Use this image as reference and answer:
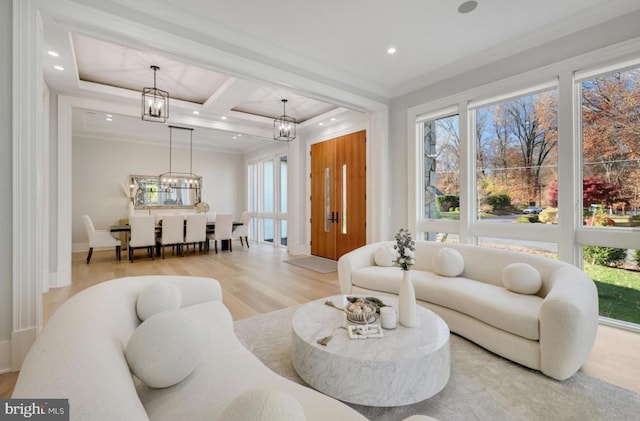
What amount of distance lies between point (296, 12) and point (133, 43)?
162 centimetres

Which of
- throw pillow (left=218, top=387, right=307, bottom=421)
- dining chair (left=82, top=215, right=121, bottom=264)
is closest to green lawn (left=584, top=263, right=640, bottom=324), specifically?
throw pillow (left=218, top=387, right=307, bottom=421)

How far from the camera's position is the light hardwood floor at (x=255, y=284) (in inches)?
83.7

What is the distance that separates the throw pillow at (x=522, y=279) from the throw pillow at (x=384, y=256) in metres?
1.21

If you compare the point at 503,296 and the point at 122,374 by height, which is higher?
the point at 122,374

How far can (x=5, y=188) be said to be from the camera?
207 centimetres

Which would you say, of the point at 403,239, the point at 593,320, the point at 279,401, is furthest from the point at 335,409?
the point at 593,320

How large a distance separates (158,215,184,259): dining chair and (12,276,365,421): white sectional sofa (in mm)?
4896

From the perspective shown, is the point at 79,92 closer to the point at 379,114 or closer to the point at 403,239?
the point at 379,114

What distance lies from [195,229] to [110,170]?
3.29 meters

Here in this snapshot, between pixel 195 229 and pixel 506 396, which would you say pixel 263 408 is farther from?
pixel 195 229

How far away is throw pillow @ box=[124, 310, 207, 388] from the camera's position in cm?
108

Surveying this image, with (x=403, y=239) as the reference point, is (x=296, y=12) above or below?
above

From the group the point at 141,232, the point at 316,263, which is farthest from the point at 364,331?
the point at 141,232

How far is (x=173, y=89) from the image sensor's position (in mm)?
4816
